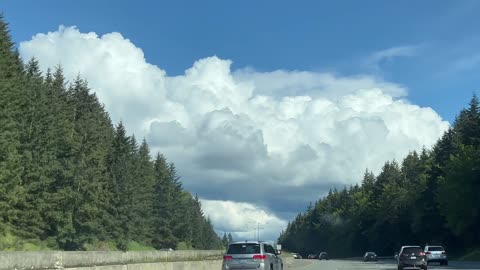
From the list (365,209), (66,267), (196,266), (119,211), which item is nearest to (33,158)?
(119,211)

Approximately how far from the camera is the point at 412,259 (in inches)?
1693

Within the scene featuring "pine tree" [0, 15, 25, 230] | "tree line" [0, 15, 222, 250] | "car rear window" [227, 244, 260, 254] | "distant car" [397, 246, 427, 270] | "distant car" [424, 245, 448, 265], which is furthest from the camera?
"distant car" [424, 245, 448, 265]

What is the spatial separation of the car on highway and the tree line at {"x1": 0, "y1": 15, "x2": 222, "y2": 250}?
2835cm

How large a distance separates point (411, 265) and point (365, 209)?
4830 inches

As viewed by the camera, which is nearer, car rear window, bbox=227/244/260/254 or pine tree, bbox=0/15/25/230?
car rear window, bbox=227/244/260/254

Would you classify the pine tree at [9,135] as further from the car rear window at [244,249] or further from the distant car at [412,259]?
the distant car at [412,259]

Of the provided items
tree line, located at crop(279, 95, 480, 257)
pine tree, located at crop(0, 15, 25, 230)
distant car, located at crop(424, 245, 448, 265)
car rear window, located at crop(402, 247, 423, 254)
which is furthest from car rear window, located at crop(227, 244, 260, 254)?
tree line, located at crop(279, 95, 480, 257)

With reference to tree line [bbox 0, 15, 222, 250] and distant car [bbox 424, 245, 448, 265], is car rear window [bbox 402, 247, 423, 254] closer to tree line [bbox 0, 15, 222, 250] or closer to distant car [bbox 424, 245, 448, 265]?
distant car [bbox 424, 245, 448, 265]

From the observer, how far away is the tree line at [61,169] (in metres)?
56.1

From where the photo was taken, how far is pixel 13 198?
2137 inches

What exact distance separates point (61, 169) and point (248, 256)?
146ft

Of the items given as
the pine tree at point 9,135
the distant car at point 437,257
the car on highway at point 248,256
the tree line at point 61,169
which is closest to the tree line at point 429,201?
the distant car at point 437,257

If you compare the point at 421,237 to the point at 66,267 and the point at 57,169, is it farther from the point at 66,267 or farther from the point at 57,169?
the point at 66,267

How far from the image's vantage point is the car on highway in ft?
94.5
